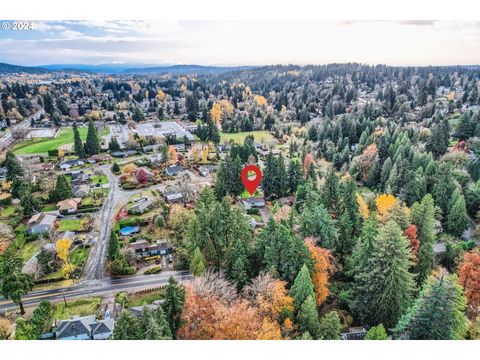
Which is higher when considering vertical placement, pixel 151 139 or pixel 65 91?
pixel 65 91

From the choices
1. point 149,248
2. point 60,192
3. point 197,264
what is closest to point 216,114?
point 60,192

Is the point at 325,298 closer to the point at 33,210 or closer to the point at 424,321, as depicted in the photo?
the point at 424,321

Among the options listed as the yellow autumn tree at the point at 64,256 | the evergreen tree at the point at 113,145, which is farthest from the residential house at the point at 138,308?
the evergreen tree at the point at 113,145

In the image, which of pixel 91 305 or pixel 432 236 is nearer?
pixel 91 305

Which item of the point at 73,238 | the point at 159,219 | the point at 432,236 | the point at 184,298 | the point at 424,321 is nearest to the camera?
the point at 424,321

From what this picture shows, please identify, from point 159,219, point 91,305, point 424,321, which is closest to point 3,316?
point 91,305

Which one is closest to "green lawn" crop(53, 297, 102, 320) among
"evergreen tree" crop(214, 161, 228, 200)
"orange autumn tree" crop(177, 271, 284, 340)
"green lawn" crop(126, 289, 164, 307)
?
"green lawn" crop(126, 289, 164, 307)

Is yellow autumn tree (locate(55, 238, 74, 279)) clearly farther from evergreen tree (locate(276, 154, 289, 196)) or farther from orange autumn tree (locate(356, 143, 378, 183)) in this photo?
orange autumn tree (locate(356, 143, 378, 183))
